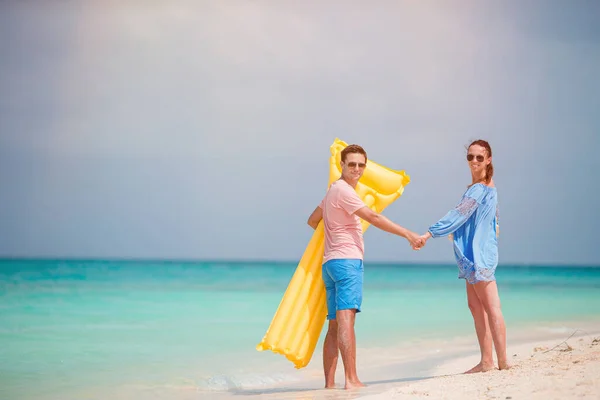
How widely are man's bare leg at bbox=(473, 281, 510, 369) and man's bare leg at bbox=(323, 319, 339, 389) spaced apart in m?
0.84

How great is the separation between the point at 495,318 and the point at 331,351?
37.0 inches

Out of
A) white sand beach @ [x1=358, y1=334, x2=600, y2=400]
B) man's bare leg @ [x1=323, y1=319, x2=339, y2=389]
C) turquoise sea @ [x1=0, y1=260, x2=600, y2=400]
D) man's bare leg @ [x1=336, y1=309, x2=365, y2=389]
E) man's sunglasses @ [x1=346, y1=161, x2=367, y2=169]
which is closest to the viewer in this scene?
white sand beach @ [x1=358, y1=334, x2=600, y2=400]

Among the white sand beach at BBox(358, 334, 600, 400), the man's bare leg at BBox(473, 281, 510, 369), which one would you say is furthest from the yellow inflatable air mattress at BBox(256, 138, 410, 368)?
the man's bare leg at BBox(473, 281, 510, 369)

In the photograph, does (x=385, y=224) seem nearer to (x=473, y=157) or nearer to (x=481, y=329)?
(x=473, y=157)

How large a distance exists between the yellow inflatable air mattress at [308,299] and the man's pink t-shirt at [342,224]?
261 millimetres

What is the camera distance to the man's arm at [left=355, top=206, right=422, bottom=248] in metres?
3.91

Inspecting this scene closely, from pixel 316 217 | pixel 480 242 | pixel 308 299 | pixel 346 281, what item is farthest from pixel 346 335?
pixel 480 242

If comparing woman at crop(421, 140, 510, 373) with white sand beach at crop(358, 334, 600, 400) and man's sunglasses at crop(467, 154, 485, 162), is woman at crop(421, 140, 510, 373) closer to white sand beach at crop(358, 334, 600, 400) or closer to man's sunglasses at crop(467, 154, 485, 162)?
man's sunglasses at crop(467, 154, 485, 162)

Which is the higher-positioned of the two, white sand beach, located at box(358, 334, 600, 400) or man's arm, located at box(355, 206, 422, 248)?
man's arm, located at box(355, 206, 422, 248)

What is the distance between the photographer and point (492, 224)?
4055 millimetres

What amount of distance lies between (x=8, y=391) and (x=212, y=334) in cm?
330

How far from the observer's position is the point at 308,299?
424 centimetres

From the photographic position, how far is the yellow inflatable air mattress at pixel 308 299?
4.19 meters

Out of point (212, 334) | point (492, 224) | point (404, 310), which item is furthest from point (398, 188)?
point (404, 310)
